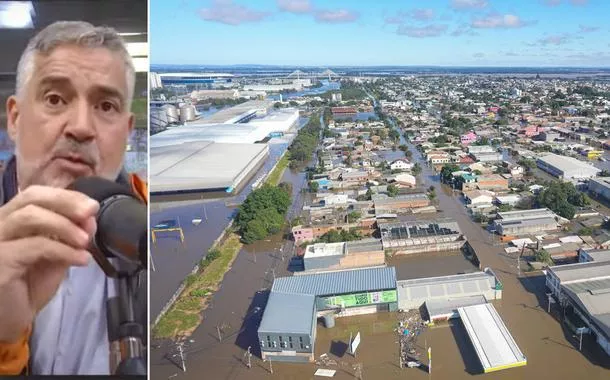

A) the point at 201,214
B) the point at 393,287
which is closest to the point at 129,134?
the point at 393,287

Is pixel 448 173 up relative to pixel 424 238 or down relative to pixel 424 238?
up

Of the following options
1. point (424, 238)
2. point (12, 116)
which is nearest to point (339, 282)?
point (424, 238)

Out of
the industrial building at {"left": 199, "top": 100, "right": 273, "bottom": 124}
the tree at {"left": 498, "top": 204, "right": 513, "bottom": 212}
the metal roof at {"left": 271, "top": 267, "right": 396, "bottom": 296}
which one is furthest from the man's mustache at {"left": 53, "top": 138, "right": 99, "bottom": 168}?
the industrial building at {"left": 199, "top": 100, "right": 273, "bottom": 124}

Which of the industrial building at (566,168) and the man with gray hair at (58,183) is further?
the industrial building at (566,168)

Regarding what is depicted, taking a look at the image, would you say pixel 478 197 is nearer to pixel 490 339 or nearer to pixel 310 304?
pixel 490 339

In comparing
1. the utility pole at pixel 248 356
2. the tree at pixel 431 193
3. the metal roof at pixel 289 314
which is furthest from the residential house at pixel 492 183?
the utility pole at pixel 248 356

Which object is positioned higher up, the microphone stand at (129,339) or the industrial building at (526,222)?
the microphone stand at (129,339)

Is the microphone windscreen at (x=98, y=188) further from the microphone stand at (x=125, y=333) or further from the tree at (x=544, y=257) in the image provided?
the tree at (x=544, y=257)
